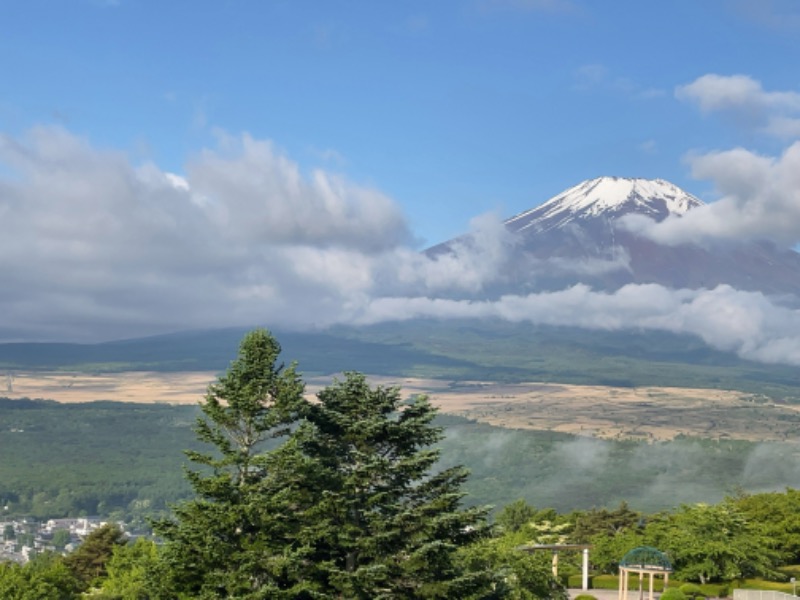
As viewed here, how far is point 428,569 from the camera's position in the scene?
25.6 meters

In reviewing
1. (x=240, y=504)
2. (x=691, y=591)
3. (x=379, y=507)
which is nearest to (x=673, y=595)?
(x=691, y=591)

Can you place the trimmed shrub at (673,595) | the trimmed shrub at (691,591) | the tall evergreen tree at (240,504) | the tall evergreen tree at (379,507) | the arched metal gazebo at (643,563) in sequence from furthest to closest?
the trimmed shrub at (691,591) < the arched metal gazebo at (643,563) < the trimmed shrub at (673,595) < the tall evergreen tree at (379,507) < the tall evergreen tree at (240,504)

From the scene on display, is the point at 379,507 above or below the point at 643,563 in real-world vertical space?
above

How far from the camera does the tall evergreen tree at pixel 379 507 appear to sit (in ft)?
82.5

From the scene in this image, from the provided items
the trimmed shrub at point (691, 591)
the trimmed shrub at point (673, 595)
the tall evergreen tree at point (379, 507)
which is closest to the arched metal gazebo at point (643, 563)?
the trimmed shrub at point (673, 595)

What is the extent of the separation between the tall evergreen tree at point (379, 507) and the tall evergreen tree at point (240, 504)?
1046 millimetres

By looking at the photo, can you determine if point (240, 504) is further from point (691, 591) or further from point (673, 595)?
point (691, 591)

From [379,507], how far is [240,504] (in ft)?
13.9

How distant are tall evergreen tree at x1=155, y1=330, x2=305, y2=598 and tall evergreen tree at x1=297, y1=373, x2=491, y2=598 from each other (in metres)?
1.05

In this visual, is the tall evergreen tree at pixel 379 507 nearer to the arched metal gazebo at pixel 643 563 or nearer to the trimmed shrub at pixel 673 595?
the trimmed shrub at pixel 673 595

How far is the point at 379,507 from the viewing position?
26266 millimetres

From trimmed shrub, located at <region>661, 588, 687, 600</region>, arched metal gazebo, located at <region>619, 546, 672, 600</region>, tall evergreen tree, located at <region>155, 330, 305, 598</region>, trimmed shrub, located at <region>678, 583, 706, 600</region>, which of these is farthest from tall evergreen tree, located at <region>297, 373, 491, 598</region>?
trimmed shrub, located at <region>678, 583, 706, 600</region>

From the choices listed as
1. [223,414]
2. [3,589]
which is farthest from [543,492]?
[223,414]

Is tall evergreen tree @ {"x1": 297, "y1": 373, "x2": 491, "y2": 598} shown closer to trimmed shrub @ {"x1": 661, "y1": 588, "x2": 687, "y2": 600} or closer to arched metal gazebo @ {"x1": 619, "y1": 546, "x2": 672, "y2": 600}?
trimmed shrub @ {"x1": 661, "y1": 588, "x2": 687, "y2": 600}
